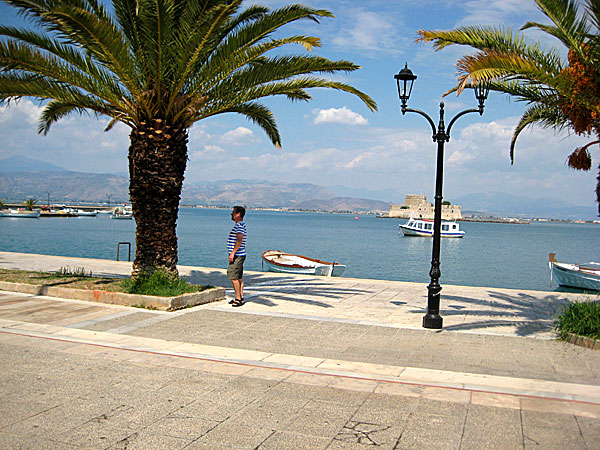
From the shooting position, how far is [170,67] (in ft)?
35.2

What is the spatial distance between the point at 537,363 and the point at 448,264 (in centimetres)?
4106

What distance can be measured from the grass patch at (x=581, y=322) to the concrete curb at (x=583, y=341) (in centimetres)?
9

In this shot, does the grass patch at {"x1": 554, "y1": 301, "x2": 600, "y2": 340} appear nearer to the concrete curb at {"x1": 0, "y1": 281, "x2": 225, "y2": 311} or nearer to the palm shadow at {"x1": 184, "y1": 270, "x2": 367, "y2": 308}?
the palm shadow at {"x1": 184, "y1": 270, "x2": 367, "y2": 308}

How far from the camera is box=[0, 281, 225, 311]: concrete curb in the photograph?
9969 millimetres

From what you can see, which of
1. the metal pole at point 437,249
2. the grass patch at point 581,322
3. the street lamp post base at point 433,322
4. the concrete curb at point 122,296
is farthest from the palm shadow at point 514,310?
the concrete curb at point 122,296

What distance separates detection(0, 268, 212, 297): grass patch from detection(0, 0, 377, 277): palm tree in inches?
16.4

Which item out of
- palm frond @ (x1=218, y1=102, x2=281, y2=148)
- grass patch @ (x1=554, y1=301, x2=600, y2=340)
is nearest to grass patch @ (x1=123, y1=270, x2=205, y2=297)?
palm frond @ (x1=218, y1=102, x2=281, y2=148)

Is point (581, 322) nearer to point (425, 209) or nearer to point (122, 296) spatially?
point (122, 296)

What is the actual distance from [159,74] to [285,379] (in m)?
6.79

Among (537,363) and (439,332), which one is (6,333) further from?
(537,363)

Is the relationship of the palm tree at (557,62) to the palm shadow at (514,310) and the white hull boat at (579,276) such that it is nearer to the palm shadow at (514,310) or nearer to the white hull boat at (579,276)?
the palm shadow at (514,310)

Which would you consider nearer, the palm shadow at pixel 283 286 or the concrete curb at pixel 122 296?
the concrete curb at pixel 122 296

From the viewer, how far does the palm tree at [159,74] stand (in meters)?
10.0

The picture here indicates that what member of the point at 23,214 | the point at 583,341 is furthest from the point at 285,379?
the point at 23,214
